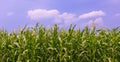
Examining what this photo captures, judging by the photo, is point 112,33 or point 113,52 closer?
point 113,52

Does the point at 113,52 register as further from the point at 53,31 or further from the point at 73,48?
the point at 53,31

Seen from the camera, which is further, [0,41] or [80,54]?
[0,41]

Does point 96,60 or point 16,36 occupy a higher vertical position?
point 16,36

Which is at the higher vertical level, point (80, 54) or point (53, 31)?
point (53, 31)

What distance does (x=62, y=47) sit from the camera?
25.4 feet

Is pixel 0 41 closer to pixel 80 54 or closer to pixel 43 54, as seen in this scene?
pixel 43 54

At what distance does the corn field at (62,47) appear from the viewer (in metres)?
7.75

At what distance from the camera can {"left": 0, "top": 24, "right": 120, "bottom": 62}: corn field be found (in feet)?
25.4

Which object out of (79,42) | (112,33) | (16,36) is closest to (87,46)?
(79,42)

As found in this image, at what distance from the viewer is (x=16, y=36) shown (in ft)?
28.7

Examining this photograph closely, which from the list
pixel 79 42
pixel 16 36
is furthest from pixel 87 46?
pixel 16 36

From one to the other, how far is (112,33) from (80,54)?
116 cm

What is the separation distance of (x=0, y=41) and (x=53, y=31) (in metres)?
1.37

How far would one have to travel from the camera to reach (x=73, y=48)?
791cm
